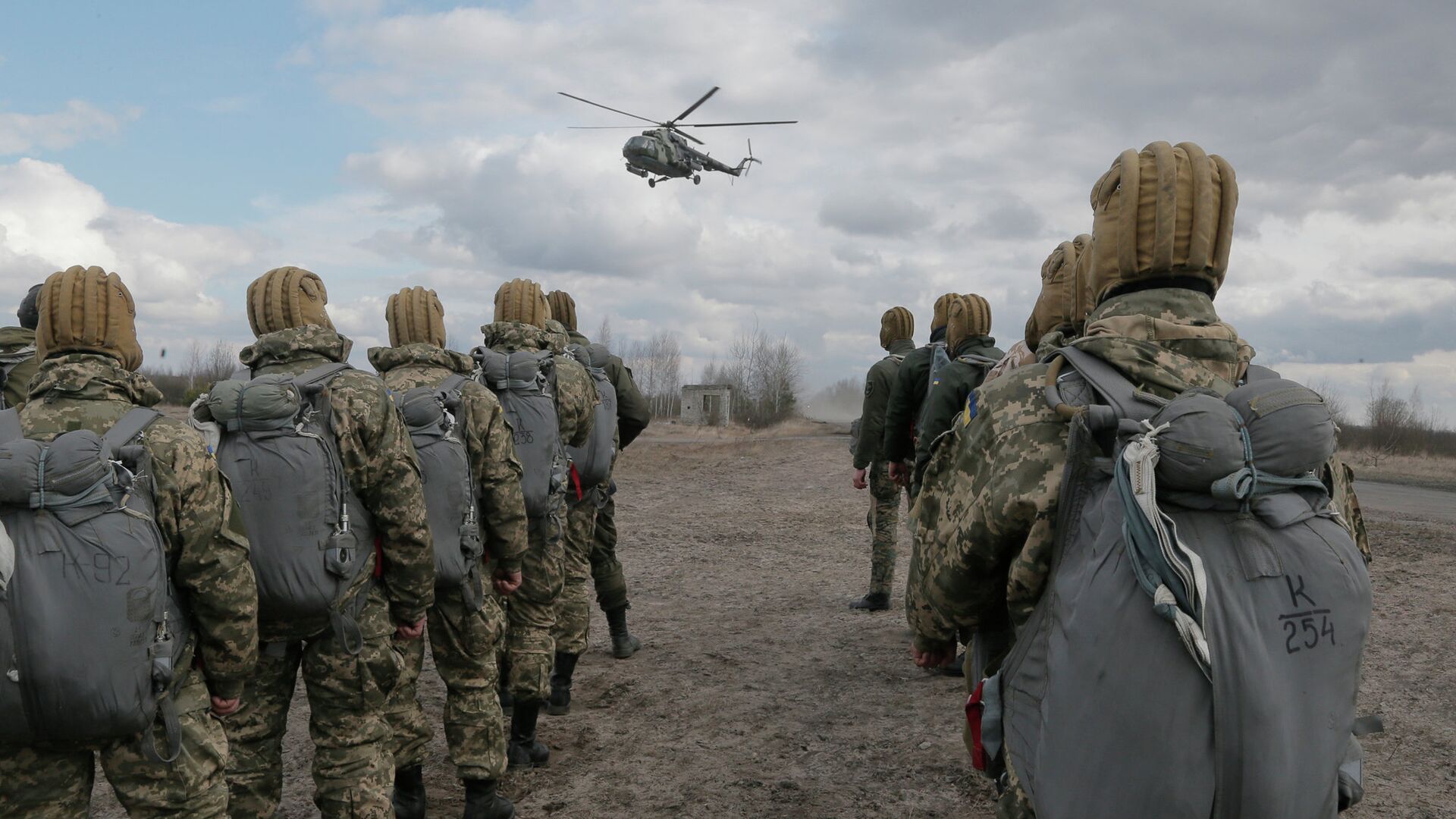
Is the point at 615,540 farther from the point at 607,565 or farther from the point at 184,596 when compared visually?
the point at 184,596

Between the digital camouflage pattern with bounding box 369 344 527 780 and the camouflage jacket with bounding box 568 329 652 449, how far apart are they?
7.47 feet

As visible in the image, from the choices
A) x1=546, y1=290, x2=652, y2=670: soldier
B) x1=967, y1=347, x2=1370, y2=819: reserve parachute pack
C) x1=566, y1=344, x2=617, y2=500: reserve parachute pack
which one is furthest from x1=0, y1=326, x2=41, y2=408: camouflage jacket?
x1=967, y1=347, x2=1370, y2=819: reserve parachute pack

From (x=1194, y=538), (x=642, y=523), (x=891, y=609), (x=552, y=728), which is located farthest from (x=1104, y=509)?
(x=642, y=523)

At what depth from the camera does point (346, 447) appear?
364cm

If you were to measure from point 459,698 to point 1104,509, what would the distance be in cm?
343

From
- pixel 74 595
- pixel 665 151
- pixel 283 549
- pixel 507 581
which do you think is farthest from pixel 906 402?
pixel 665 151

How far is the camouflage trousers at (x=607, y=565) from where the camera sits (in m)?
6.96

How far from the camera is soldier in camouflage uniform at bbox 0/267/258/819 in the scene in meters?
2.79

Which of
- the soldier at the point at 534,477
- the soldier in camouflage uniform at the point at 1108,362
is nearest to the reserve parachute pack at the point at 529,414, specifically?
the soldier at the point at 534,477

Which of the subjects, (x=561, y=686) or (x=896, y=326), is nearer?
(x=561, y=686)

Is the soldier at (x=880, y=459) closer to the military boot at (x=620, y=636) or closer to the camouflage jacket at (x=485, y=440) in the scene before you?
the military boot at (x=620, y=636)

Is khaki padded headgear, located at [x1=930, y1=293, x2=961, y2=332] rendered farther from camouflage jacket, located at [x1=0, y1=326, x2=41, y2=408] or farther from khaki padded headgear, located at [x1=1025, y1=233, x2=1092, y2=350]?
camouflage jacket, located at [x1=0, y1=326, x2=41, y2=408]

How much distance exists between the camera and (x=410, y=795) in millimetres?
4488

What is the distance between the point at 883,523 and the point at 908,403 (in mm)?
1590
